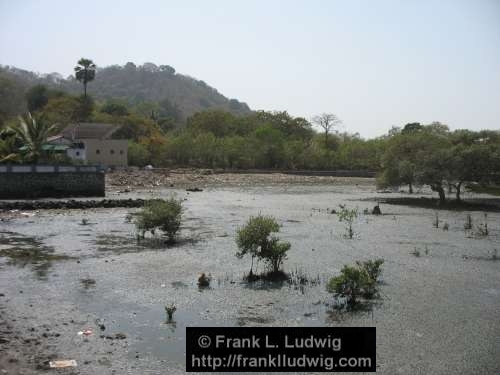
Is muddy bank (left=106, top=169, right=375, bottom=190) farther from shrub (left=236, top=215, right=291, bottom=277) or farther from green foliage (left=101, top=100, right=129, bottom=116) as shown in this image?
shrub (left=236, top=215, right=291, bottom=277)

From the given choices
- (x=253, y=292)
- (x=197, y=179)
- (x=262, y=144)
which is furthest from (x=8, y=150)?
(x=262, y=144)

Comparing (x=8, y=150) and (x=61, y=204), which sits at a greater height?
(x=8, y=150)

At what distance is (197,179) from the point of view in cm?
6731

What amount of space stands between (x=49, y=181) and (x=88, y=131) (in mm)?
31060

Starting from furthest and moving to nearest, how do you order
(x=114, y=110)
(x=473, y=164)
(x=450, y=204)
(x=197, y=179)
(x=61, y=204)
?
(x=114, y=110) → (x=197, y=179) → (x=450, y=204) → (x=473, y=164) → (x=61, y=204)

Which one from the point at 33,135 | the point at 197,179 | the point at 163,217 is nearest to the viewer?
the point at 163,217

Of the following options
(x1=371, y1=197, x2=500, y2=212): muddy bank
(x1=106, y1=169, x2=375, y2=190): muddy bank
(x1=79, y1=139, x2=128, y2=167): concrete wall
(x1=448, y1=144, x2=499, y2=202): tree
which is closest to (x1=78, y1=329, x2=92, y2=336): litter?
(x1=371, y1=197, x2=500, y2=212): muddy bank

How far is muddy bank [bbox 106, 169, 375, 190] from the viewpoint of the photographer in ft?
191

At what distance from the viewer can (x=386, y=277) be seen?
15.9 m

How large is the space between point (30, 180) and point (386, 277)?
32.0 meters

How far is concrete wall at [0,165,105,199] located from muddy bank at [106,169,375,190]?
9654mm

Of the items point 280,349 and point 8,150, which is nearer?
point 280,349

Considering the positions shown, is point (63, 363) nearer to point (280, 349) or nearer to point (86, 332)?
point (86, 332)

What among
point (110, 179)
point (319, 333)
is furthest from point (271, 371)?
point (110, 179)
